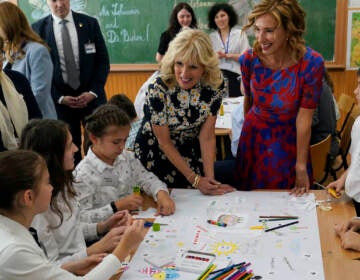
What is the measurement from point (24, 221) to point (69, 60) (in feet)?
8.89

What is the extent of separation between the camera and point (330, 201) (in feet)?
6.86

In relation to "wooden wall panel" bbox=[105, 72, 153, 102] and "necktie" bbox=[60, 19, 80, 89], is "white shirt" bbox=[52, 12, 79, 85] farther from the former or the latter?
"wooden wall panel" bbox=[105, 72, 153, 102]

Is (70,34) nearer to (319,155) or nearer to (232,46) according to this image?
(232,46)

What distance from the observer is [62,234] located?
176 cm

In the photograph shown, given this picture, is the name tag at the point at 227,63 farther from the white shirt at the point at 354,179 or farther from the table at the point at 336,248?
the table at the point at 336,248

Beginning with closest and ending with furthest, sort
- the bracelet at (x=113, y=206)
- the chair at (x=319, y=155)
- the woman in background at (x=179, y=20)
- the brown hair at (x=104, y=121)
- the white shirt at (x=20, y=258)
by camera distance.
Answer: the white shirt at (x=20, y=258) < the bracelet at (x=113, y=206) < the brown hair at (x=104, y=121) < the chair at (x=319, y=155) < the woman in background at (x=179, y=20)

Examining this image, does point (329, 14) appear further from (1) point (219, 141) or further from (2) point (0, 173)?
(2) point (0, 173)

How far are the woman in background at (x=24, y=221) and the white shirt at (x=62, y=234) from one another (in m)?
0.27

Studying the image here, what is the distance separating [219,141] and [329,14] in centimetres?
218

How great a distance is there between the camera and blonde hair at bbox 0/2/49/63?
3.01 metres

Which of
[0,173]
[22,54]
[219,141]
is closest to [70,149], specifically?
[0,173]

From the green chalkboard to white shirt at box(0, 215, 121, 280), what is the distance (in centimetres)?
445

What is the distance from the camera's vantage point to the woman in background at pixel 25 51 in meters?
3.04

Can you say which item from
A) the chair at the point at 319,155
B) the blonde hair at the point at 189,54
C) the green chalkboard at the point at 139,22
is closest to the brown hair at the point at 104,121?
the blonde hair at the point at 189,54
